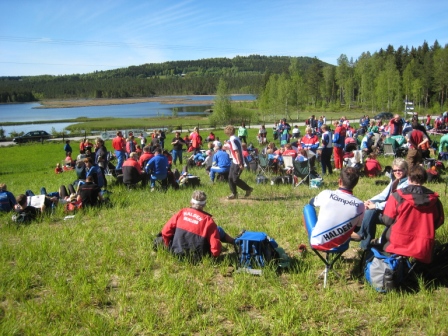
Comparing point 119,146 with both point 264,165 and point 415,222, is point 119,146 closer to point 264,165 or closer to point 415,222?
point 264,165

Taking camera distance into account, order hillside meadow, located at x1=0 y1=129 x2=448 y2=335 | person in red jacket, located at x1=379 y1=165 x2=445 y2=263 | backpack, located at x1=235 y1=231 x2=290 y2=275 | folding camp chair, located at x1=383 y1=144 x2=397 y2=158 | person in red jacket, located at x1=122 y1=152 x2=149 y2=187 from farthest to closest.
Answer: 1. folding camp chair, located at x1=383 y1=144 x2=397 y2=158
2. person in red jacket, located at x1=122 y1=152 x2=149 y2=187
3. backpack, located at x1=235 y1=231 x2=290 y2=275
4. person in red jacket, located at x1=379 y1=165 x2=445 y2=263
5. hillside meadow, located at x1=0 y1=129 x2=448 y2=335

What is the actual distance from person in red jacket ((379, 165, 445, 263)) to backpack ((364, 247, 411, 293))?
4.2 inches

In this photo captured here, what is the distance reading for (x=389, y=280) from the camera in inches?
154

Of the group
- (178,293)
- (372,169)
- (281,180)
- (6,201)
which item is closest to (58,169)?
(6,201)

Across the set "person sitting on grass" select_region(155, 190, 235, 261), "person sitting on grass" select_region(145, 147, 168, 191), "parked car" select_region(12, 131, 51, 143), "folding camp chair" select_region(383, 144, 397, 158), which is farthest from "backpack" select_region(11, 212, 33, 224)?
"parked car" select_region(12, 131, 51, 143)

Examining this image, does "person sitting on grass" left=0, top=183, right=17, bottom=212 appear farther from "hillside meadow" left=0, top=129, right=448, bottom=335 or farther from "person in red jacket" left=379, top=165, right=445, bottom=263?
"person in red jacket" left=379, top=165, right=445, bottom=263

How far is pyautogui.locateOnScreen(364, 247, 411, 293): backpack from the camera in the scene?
3918 millimetres

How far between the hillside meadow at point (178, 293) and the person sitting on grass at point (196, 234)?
0.50 ft

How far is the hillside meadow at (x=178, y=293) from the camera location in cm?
353

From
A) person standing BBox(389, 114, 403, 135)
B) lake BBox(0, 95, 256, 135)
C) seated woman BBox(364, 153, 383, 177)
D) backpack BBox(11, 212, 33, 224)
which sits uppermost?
lake BBox(0, 95, 256, 135)

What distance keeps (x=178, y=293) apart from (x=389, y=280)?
85.4 inches

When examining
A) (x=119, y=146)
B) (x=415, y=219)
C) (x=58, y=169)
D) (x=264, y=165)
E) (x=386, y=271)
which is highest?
(x=119, y=146)

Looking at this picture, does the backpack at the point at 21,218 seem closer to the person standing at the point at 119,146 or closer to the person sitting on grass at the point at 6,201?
the person sitting on grass at the point at 6,201

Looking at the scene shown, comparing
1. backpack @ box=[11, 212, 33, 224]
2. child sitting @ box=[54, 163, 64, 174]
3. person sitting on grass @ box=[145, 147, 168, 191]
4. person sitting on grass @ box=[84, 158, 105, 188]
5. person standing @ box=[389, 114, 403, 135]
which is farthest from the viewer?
child sitting @ box=[54, 163, 64, 174]
